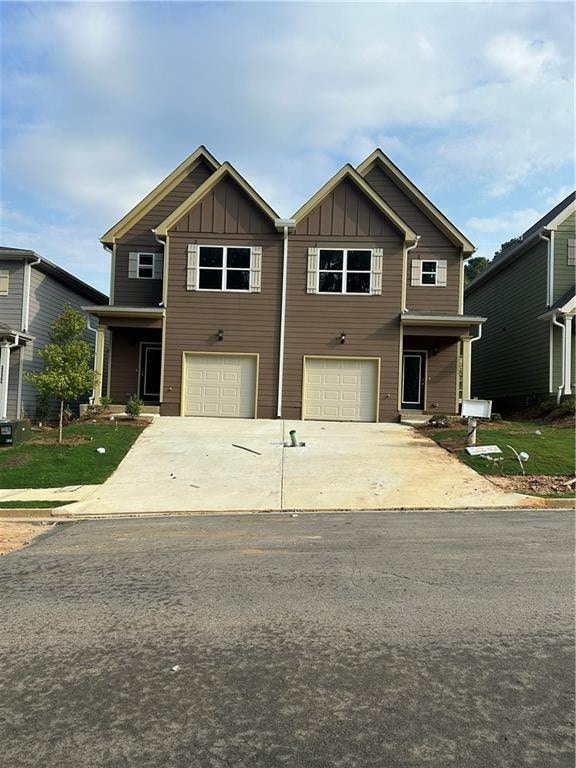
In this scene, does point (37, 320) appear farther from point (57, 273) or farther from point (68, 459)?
point (68, 459)

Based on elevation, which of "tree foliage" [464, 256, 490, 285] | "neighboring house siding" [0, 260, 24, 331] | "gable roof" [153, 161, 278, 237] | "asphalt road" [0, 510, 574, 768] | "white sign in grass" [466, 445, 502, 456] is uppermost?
"tree foliage" [464, 256, 490, 285]

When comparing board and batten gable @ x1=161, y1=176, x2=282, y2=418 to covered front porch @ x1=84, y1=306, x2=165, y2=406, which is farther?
covered front porch @ x1=84, y1=306, x2=165, y2=406

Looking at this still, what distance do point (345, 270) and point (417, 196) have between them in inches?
173

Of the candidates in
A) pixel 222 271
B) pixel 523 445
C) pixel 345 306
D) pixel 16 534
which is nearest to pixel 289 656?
pixel 16 534

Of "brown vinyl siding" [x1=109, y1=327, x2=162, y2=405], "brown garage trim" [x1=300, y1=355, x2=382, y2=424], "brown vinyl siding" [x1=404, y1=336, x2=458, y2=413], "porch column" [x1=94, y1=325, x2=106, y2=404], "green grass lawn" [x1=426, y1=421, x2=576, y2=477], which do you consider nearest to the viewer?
"green grass lawn" [x1=426, y1=421, x2=576, y2=477]

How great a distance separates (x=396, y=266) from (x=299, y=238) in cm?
329

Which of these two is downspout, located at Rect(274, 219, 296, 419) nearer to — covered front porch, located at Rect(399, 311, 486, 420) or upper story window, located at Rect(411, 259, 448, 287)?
covered front porch, located at Rect(399, 311, 486, 420)

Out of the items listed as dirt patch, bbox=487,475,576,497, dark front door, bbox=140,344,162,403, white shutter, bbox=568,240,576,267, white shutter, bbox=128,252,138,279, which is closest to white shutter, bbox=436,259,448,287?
white shutter, bbox=568,240,576,267

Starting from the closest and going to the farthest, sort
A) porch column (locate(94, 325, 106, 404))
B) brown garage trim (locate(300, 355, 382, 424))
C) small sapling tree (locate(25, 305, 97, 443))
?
1. small sapling tree (locate(25, 305, 97, 443))
2. porch column (locate(94, 325, 106, 404))
3. brown garage trim (locate(300, 355, 382, 424))

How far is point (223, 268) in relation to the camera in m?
19.0

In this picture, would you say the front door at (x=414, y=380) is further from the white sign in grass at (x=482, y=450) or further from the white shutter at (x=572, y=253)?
the white sign in grass at (x=482, y=450)

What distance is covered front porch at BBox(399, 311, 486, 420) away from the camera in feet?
61.3

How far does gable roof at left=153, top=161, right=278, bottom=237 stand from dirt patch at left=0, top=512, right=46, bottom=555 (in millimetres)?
12643

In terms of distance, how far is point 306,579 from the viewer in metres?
5.27
